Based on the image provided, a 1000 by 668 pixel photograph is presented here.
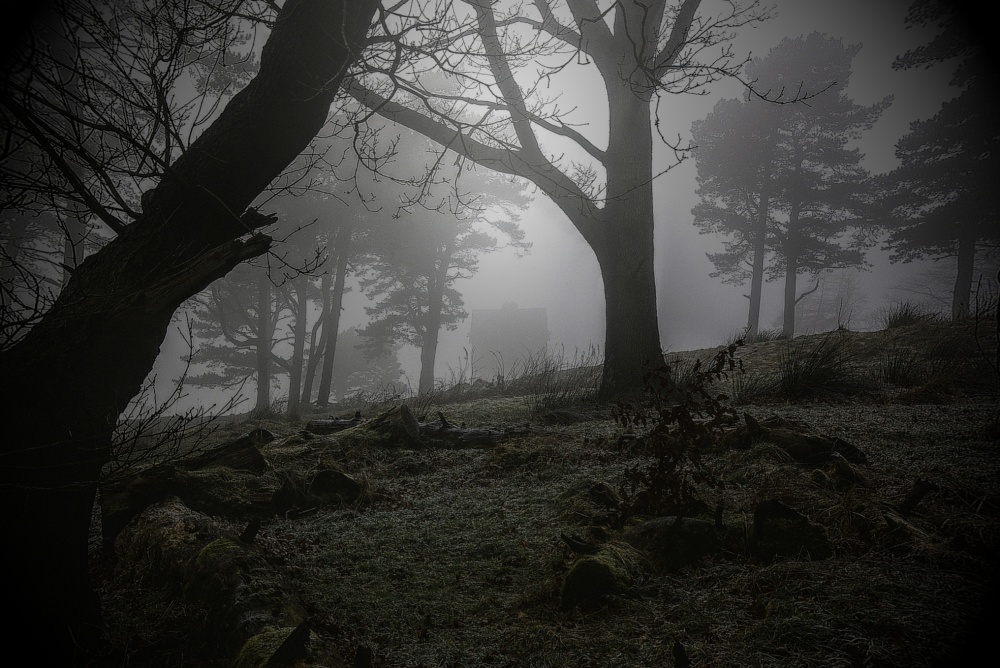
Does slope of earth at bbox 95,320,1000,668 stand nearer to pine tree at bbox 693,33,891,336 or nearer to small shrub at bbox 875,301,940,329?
small shrub at bbox 875,301,940,329

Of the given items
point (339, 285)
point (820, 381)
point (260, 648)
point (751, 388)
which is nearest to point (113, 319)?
point (260, 648)

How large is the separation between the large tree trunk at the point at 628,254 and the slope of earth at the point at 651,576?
250 cm

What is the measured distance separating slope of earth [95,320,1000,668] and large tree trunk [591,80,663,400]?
250 cm

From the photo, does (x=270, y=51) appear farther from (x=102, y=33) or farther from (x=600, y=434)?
(x=600, y=434)

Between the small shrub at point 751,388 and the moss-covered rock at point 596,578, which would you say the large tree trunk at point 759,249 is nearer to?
the small shrub at point 751,388

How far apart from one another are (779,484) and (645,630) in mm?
1569

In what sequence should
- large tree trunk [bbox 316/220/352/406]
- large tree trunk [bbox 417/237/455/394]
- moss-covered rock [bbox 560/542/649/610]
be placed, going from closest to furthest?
1. moss-covered rock [bbox 560/542/649/610]
2. large tree trunk [bbox 316/220/352/406]
3. large tree trunk [bbox 417/237/455/394]

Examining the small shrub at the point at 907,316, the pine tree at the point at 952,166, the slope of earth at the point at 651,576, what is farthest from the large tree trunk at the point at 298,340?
the pine tree at the point at 952,166

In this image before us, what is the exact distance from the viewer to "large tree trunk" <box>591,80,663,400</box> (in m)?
6.23

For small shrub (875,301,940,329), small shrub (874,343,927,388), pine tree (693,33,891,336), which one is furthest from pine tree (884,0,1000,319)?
small shrub (874,343,927,388)

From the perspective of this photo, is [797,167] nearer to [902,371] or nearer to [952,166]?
[952,166]

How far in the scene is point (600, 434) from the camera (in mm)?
4887

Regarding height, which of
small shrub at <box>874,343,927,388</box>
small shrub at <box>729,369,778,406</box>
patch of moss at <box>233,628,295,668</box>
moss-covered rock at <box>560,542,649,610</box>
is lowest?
patch of moss at <box>233,628,295,668</box>

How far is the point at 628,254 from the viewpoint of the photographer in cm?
641
